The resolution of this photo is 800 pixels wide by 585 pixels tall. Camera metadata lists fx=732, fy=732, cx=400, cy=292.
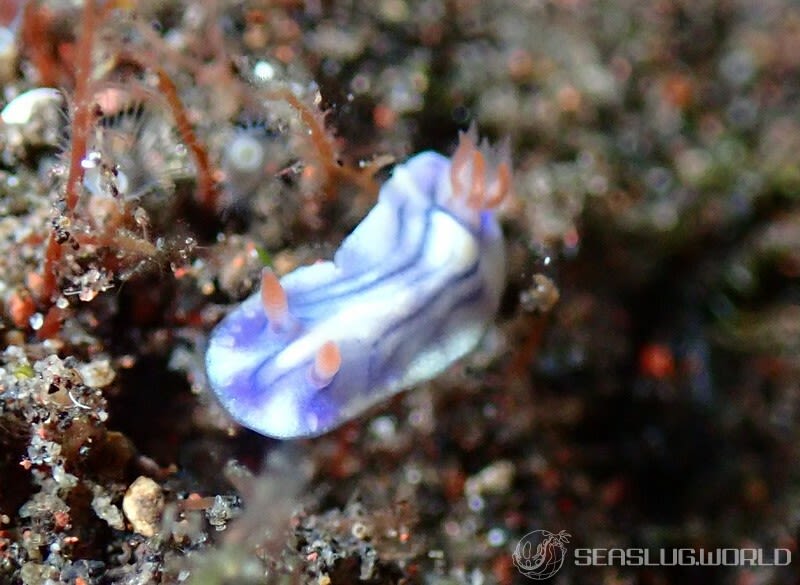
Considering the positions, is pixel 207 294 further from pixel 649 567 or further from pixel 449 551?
pixel 649 567

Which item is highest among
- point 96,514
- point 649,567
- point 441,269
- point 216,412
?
point 441,269

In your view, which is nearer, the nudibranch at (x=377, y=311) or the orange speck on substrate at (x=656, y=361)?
the nudibranch at (x=377, y=311)

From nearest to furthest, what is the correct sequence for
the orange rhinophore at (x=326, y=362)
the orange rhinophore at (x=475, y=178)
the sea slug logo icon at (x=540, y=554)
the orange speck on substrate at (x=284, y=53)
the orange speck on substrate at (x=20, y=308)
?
the orange rhinophore at (x=326, y=362), the orange speck on substrate at (x=20, y=308), the orange rhinophore at (x=475, y=178), the sea slug logo icon at (x=540, y=554), the orange speck on substrate at (x=284, y=53)

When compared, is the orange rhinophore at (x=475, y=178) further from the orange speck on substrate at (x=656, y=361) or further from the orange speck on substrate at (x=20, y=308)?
the orange speck on substrate at (x=656, y=361)

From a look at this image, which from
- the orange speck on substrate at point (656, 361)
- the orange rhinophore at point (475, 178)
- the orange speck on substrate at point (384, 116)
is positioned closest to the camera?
the orange rhinophore at point (475, 178)

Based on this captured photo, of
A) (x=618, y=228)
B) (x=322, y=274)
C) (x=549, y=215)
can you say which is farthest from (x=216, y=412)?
(x=618, y=228)

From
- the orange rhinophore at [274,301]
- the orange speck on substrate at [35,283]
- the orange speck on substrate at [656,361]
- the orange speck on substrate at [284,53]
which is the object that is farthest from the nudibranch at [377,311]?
the orange speck on substrate at [656,361]
